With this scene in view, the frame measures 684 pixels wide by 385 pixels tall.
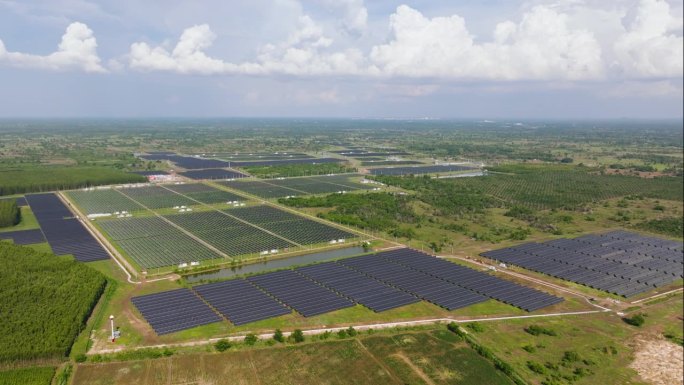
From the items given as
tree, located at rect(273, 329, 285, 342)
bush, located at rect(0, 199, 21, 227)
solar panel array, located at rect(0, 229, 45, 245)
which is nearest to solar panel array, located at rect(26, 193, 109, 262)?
solar panel array, located at rect(0, 229, 45, 245)

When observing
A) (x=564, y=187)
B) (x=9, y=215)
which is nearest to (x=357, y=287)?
(x=9, y=215)

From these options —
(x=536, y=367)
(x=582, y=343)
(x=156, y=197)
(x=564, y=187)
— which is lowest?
(x=582, y=343)

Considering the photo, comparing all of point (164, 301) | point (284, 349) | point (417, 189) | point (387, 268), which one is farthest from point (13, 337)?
point (417, 189)

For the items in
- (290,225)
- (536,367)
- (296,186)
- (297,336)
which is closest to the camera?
(536,367)

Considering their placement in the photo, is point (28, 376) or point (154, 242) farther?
point (154, 242)

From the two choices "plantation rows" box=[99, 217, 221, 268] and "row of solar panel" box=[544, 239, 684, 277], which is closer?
"plantation rows" box=[99, 217, 221, 268]

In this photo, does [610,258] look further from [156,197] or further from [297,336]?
[156,197]

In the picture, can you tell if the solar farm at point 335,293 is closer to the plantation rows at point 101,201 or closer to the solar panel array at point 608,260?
the solar panel array at point 608,260

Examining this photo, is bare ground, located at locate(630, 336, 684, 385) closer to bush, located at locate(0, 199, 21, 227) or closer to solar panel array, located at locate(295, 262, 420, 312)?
solar panel array, located at locate(295, 262, 420, 312)
